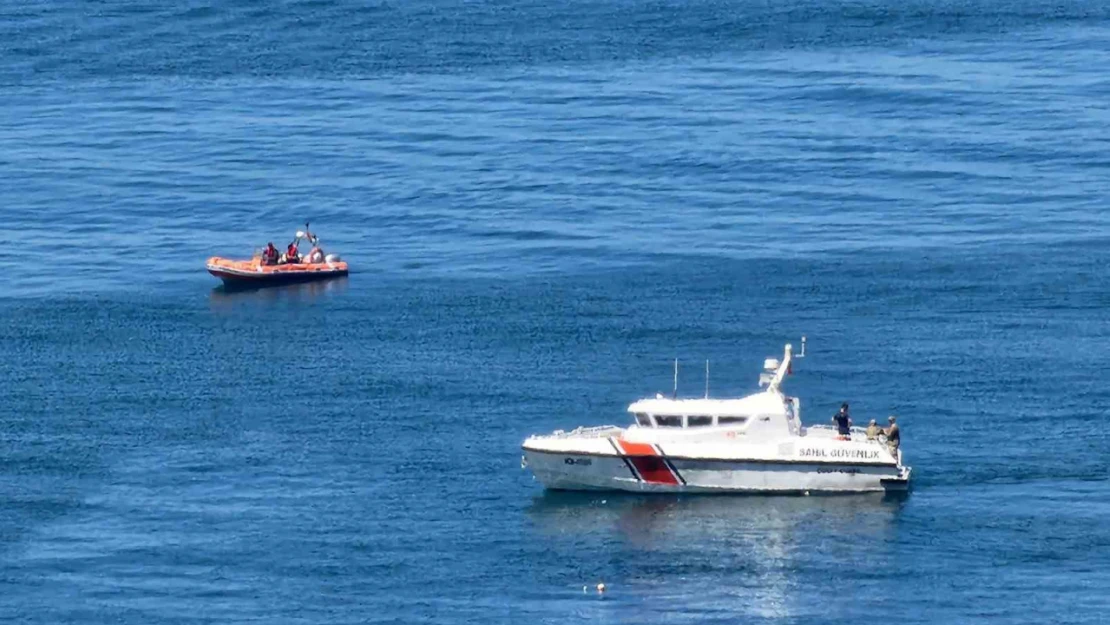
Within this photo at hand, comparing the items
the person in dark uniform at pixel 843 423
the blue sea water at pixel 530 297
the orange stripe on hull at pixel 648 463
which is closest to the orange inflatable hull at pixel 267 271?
the blue sea water at pixel 530 297

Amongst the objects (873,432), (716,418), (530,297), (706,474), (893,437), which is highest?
(530,297)

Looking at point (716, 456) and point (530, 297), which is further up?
point (530, 297)

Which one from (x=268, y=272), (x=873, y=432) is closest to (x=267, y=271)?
(x=268, y=272)

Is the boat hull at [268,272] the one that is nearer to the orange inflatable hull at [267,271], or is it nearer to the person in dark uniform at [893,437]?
the orange inflatable hull at [267,271]

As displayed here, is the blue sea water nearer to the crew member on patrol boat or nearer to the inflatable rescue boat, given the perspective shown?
the inflatable rescue boat

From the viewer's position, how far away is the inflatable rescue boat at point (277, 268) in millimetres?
118812

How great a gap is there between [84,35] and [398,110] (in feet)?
92.5

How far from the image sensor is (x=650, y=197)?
13412 centimetres

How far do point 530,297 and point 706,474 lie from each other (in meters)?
25.5

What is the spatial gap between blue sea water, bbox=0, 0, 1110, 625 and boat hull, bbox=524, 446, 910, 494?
754 millimetres

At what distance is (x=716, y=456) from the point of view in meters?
90.4

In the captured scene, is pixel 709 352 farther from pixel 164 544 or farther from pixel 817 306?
pixel 164 544

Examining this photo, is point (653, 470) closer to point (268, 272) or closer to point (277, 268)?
Result: point (268, 272)

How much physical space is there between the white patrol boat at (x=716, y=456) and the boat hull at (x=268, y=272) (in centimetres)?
3120
